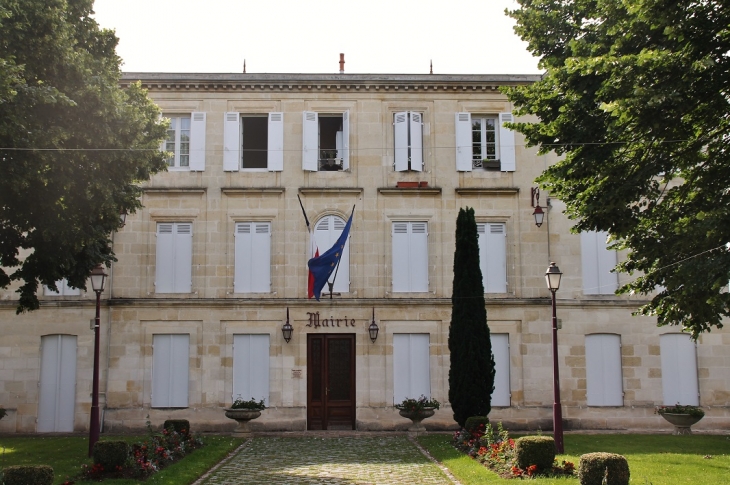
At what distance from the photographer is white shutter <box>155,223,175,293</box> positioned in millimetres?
25000

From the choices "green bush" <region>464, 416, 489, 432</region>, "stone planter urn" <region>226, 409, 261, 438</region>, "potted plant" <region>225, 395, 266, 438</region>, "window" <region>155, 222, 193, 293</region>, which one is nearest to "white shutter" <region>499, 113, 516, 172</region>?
"green bush" <region>464, 416, 489, 432</region>

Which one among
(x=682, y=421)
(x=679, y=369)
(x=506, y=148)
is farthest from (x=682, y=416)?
(x=506, y=148)

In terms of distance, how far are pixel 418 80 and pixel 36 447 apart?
14684 millimetres

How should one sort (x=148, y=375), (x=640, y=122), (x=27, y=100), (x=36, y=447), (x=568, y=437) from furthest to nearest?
1. (x=148, y=375)
2. (x=568, y=437)
3. (x=36, y=447)
4. (x=27, y=100)
5. (x=640, y=122)

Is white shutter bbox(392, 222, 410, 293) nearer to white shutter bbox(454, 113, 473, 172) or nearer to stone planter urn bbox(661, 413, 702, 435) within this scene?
white shutter bbox(454, 113, 473, 172)

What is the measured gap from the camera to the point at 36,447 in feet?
65.3

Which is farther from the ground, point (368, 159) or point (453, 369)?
point (368, 159)

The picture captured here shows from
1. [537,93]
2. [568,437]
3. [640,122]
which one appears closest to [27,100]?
[537,93]

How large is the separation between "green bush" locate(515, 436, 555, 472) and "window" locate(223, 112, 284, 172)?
1312 centimetres

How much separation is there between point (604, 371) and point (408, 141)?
8983 mm

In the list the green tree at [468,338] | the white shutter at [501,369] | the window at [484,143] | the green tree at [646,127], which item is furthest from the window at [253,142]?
the green tree at [646,127]

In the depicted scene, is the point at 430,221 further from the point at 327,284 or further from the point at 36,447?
the point at 36,447

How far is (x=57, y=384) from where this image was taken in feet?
80.3

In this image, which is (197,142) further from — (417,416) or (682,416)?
(682,416)
